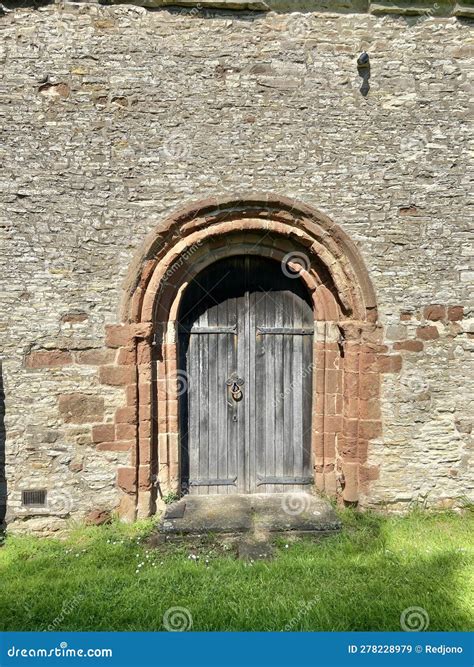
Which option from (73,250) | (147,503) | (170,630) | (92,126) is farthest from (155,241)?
(170,630)

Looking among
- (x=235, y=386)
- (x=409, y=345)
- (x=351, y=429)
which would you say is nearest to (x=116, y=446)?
(x=235, y=386)

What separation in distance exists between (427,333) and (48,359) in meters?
4.08

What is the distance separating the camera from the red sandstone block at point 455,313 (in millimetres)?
4746

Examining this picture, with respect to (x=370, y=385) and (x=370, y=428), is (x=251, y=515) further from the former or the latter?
(x=370, y=385)

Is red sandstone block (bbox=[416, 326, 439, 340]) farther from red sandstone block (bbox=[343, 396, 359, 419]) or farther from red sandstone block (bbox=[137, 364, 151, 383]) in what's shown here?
red sandstone block (bbox=[137, 364, 151, 383])

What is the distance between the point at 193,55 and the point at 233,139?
0.97m

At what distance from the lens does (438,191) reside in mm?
4707

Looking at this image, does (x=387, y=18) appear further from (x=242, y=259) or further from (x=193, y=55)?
(x=242, y=259)

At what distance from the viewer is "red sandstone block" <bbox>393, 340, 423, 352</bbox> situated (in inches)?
186

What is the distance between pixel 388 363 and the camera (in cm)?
471

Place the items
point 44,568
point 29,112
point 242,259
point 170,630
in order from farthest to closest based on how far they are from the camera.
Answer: point 242,259 < point 29,112 < point 44,568 < point 170,630

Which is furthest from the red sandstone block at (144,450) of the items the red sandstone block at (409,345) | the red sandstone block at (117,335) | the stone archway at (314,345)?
the red sandstone block at (409,345)

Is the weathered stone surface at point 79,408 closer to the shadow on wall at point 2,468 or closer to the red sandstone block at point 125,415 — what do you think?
the red sandstone block at point 125,415

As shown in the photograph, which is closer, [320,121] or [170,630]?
[170,630]
